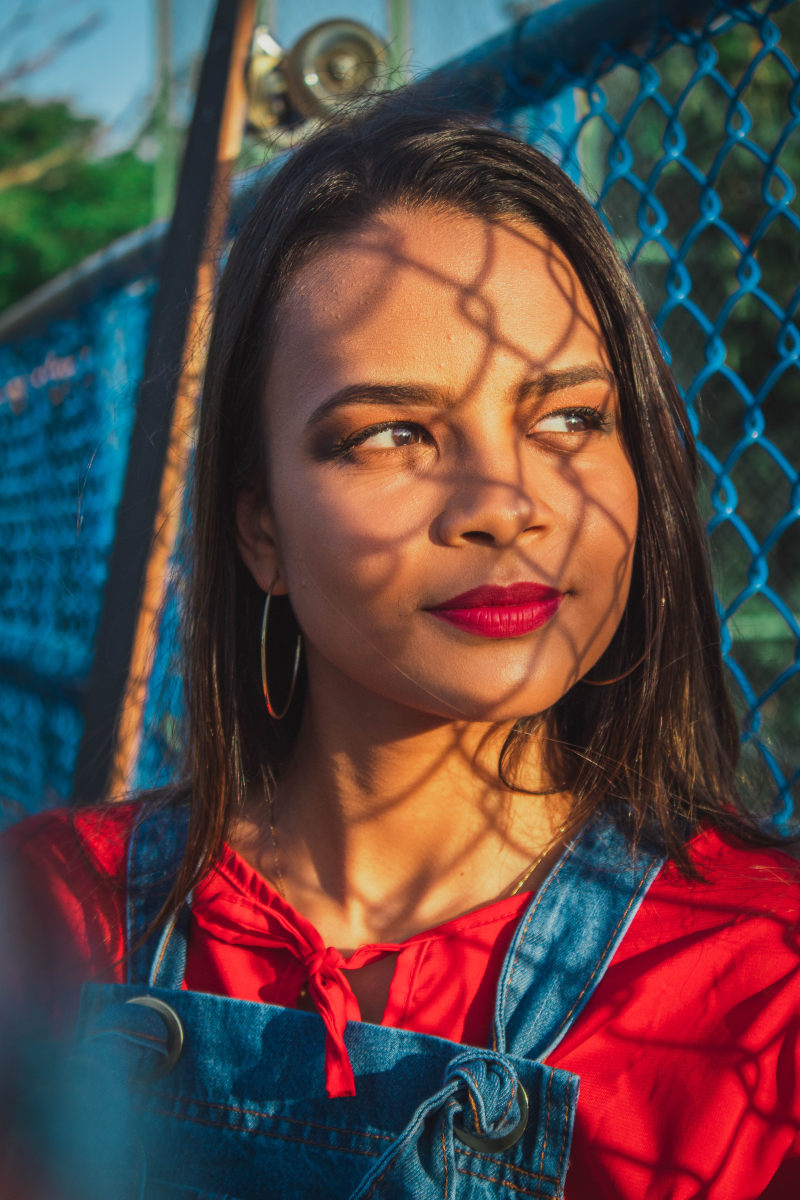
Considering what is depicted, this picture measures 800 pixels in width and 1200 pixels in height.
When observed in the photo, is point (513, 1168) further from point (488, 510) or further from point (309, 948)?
point (488, 510)

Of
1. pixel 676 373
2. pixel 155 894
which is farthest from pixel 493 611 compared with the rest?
pixel 676 373

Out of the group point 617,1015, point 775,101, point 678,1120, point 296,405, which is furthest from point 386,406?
point 775,101

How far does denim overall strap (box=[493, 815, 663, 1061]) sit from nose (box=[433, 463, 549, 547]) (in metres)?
0.47

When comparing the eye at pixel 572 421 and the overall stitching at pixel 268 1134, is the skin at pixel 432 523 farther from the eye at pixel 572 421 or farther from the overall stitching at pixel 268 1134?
the overall stitching at pixel 268 1134

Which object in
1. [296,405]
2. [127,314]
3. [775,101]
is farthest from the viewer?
[775,101]

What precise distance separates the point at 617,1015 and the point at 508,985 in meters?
0.14

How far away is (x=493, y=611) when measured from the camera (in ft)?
4.18

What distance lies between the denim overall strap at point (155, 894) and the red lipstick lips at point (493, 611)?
0.61 meters

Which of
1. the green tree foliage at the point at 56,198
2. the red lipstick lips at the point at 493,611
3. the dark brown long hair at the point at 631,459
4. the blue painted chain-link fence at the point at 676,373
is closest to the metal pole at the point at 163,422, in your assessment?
the blue painted chain-link fence at the point at 676,373

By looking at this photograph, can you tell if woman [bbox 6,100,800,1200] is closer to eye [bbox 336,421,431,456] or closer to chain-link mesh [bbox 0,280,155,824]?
eye [bbox 336,421,431,456]

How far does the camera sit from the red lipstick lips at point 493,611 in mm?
1270

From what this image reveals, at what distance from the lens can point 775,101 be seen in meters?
4.36

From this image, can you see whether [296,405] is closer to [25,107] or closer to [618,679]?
[618,679]

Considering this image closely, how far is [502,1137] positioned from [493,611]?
619 millimetres
